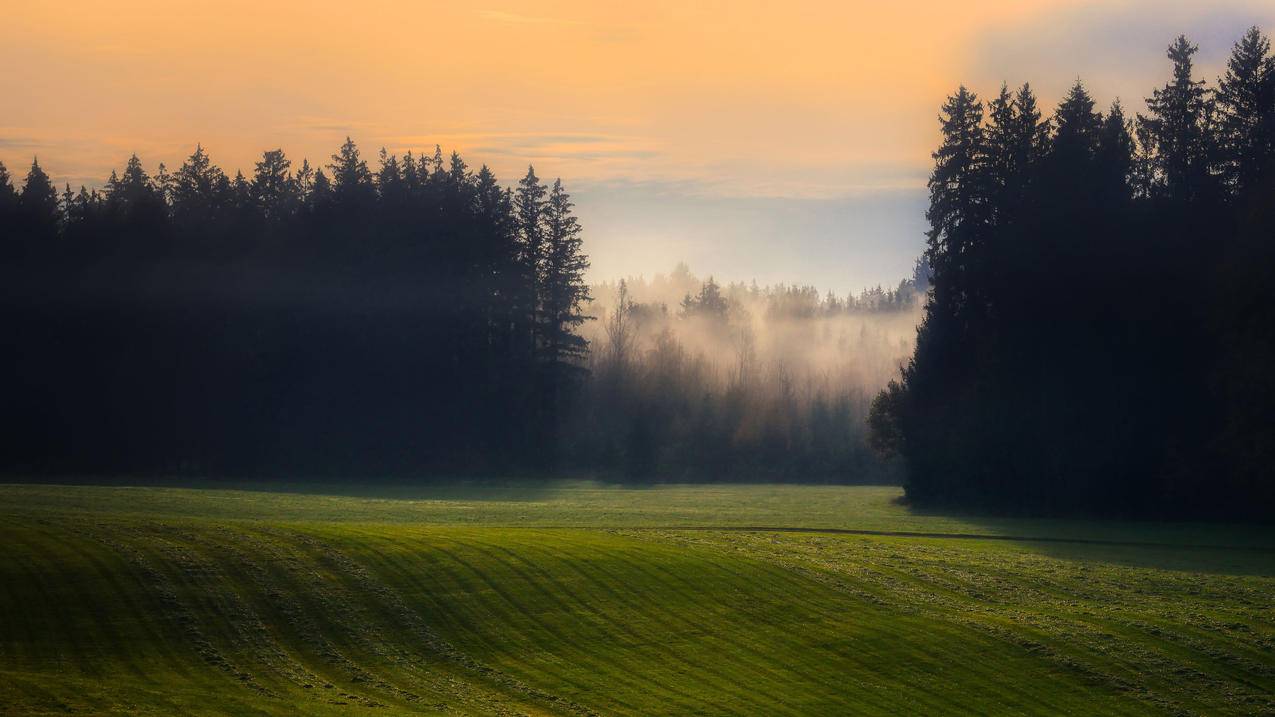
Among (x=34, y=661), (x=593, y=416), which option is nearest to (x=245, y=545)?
(x=34, y=661)

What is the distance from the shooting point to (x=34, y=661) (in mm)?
25672

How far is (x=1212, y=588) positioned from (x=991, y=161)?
39.5 m

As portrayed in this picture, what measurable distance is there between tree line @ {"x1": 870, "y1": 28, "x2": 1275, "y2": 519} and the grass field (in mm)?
18610

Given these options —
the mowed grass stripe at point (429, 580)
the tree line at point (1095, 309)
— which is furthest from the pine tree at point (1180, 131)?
the mowed grass stripe at point (429, 580)

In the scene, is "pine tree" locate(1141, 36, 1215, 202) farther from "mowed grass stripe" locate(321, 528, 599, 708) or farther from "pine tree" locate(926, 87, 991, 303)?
"mowed grass stripe" locate(321, 528, 599, 708)

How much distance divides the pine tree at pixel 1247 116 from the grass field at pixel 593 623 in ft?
101

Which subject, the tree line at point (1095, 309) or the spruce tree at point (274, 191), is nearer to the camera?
the tree line at point (1095, 309)

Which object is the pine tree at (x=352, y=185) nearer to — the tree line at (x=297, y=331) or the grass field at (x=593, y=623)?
the tree line at (x=297, y=331)

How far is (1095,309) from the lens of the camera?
65.4 metres

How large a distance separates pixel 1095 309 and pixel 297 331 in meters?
55.1

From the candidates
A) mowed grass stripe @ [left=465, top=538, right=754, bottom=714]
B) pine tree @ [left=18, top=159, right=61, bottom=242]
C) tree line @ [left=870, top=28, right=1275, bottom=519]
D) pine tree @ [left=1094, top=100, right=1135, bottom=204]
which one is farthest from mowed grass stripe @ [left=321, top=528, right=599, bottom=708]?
pine tree @ [left=18, top=159, right=61, bottom=242]

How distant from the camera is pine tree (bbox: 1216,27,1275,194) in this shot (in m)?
66.8

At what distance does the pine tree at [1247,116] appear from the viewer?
66.8m

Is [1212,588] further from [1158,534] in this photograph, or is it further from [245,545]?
[245,545]
